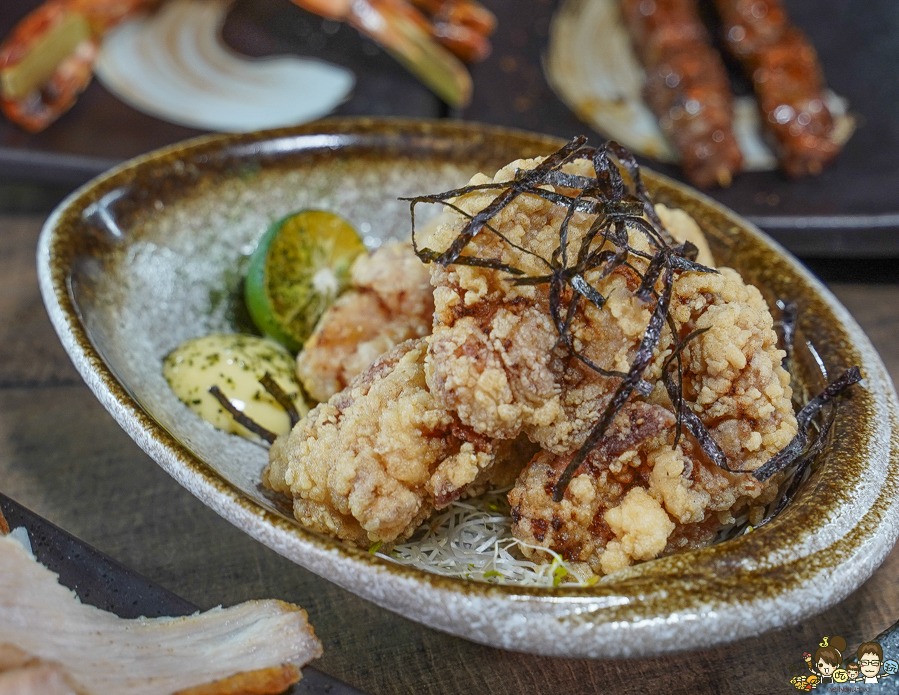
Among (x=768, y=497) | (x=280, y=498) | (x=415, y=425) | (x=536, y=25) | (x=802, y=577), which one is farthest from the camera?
(x=536, y=25)

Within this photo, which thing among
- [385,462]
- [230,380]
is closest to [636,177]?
[385,462]

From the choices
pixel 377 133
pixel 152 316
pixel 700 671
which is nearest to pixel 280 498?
pixel 152 316

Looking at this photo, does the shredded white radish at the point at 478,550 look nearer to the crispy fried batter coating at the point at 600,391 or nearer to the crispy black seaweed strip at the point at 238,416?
the crispy fried batter coating at the point at 600,391

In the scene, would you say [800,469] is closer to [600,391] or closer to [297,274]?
[600,391]

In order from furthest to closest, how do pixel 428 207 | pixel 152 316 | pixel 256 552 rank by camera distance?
pixel 428 207, pixel 152 316, pixel 256 552

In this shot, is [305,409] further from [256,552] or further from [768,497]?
[768,497]

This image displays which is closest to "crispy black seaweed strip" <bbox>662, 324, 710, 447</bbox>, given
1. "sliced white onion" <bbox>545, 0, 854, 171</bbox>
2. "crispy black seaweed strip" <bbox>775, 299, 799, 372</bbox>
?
"crispy black seaweed strip" <bbox>775, 299, 799, 372</bbox>

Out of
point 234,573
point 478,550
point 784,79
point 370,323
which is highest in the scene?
point 784,79
